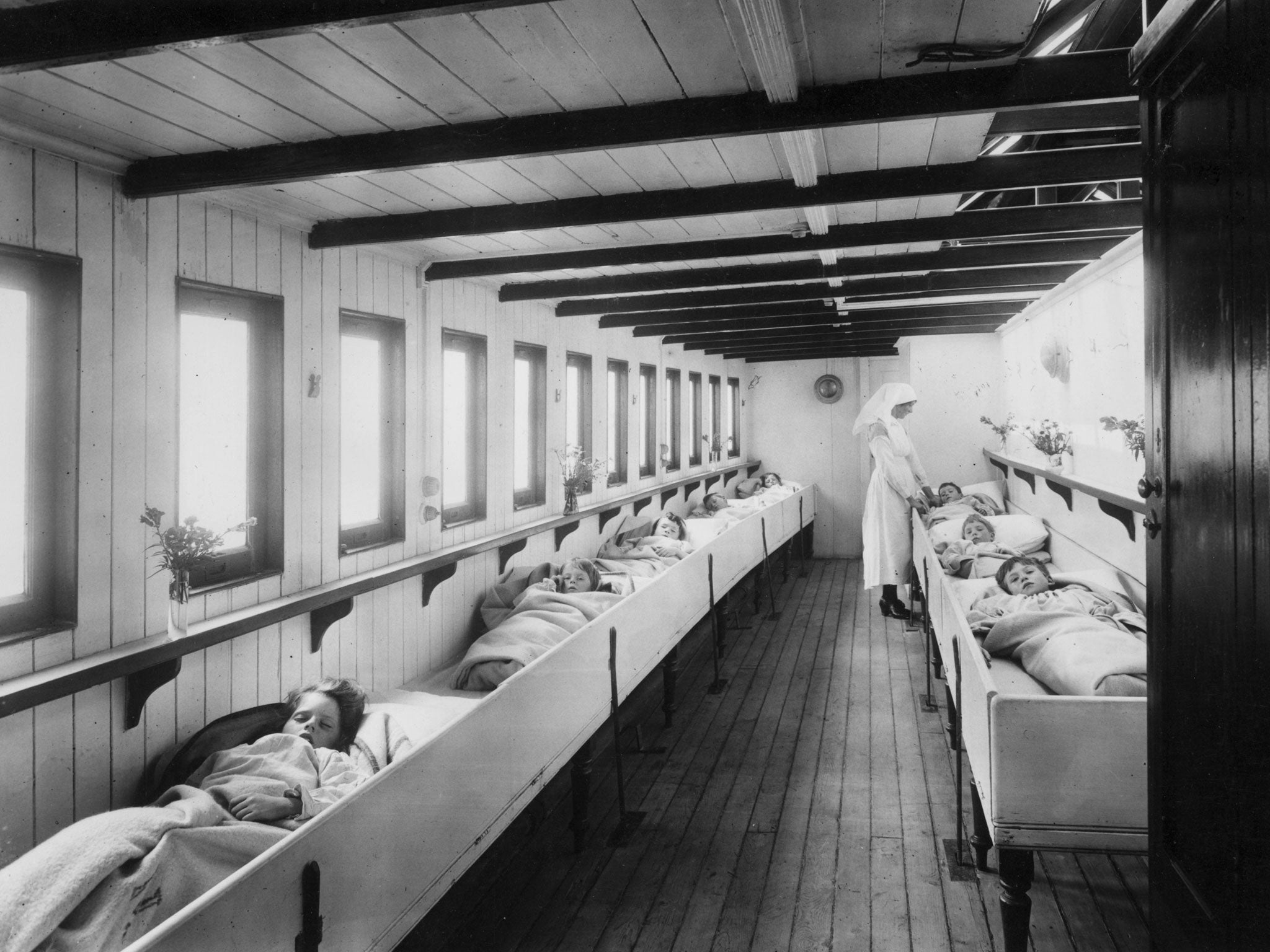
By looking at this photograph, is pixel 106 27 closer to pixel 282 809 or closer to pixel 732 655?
pixel 282 809

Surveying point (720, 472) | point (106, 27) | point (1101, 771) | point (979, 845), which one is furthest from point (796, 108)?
point (720, 472)

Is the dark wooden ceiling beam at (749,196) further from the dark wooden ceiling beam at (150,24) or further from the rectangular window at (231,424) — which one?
the dark wooden ceiling beam at (150,24)

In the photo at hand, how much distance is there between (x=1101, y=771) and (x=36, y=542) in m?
2.89

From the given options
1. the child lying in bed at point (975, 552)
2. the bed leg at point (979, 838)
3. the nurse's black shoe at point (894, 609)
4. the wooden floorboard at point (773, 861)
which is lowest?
the wooden floorboard at point (773, 861)

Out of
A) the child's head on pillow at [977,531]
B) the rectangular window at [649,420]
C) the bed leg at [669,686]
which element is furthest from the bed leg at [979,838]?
the rectangular window at [649,420]

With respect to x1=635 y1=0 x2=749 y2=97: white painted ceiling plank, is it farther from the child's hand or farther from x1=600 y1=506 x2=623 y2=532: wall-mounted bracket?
x1=600 y1=506 x2=623 y2=532: wall-mounted bracket

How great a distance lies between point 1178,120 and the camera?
1.39 meters

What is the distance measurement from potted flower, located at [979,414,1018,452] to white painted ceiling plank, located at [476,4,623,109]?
19.3ft

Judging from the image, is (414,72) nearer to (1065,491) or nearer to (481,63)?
(481,63)

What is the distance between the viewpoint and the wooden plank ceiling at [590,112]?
1.63m

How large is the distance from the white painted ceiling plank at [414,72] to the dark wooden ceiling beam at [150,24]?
14cm

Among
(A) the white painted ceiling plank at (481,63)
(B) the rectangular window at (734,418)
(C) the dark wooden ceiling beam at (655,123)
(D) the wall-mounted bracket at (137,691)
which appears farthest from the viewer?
(B) the rectangular window at (734,418)

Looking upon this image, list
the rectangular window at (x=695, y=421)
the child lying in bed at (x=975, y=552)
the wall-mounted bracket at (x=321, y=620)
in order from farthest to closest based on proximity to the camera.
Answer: the rectangular window at (x=695, y=421) → the child lying in bed at (x=975, y=552) → the wall-mounted bracket at (x=321, y=620)

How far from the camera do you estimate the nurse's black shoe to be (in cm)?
722
